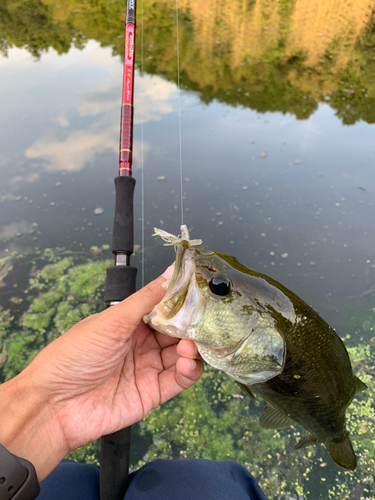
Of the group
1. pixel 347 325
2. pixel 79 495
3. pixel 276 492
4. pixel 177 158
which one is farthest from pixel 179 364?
pixel 177 158

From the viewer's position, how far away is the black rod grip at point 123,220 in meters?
1.87

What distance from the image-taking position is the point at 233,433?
203 centimetres

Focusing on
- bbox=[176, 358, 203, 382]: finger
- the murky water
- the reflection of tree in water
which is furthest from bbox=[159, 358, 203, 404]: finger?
the reflection of tree in water

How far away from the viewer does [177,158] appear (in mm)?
3771

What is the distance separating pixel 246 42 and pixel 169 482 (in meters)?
7.96

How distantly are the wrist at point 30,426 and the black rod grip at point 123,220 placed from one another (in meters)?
0.89

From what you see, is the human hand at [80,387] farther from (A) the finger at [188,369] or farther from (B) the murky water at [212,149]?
(B) the murky water at [212,149]

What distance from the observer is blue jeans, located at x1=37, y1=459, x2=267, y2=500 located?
55.9 inches

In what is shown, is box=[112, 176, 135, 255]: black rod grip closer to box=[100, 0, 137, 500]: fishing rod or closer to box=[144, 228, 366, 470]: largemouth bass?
box=[100, 0, 137, 500]: fishing rod

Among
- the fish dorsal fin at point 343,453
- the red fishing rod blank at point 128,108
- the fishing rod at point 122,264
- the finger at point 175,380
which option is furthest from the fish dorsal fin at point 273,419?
the red fishing rod blank at point 128,108

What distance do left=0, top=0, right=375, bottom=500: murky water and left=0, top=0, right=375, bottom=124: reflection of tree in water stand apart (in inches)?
1.7

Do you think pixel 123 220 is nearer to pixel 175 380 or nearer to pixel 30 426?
pixel 175 380

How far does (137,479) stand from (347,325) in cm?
206

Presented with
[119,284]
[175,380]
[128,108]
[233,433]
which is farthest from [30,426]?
[128,108]
